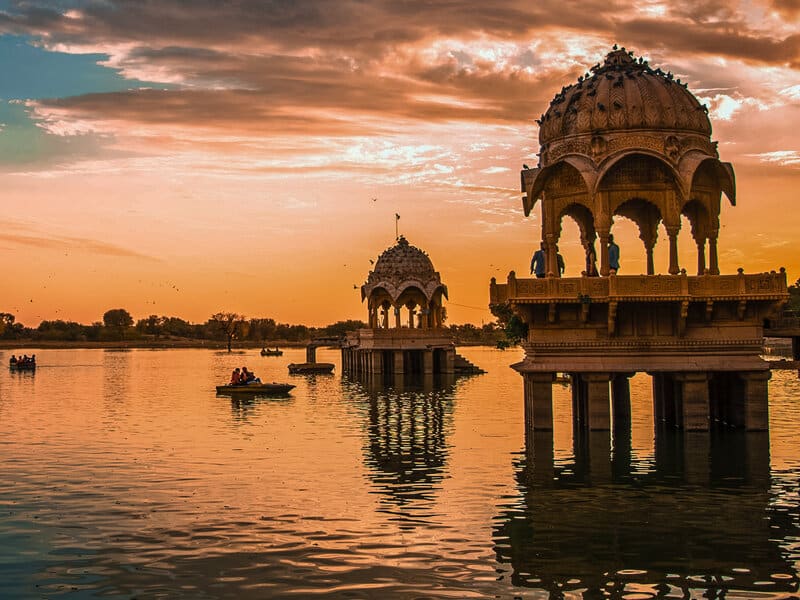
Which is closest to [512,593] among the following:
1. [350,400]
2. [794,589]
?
[794,589]

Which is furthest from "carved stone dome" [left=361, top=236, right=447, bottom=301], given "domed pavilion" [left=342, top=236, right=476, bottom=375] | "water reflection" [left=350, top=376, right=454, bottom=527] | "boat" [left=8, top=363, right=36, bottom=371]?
"boat" [left=8, top=363, right=36, bottom=371]

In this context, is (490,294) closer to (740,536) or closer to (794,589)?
(740,536)

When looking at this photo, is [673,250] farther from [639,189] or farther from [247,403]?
[247,403]

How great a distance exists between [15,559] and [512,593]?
9183mm

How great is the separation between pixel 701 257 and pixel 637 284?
548 cm

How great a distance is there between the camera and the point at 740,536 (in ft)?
65.8

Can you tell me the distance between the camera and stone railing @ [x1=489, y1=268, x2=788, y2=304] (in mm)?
30750

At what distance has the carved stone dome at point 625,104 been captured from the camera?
32.5 meters

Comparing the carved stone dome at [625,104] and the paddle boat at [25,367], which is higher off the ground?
the carved stone dome at [625,104]

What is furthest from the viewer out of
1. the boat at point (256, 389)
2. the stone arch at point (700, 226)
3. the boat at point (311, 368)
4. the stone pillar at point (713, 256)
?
the boat at point (311, 368)

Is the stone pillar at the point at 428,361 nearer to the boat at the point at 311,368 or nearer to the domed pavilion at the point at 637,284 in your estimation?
the boat at the point at 311,368

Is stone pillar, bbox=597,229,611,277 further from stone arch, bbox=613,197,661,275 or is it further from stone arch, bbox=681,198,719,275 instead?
stone arch, bbox=613,197,661,275

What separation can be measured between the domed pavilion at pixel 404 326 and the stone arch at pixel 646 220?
4682cm

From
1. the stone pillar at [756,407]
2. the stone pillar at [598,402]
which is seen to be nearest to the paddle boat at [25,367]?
the stone pillar at [598,402]
